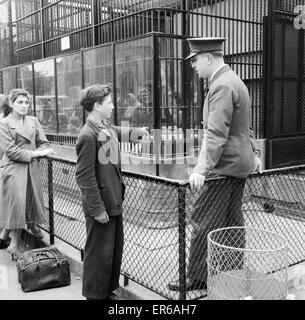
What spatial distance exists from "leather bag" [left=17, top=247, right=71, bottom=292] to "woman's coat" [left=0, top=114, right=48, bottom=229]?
2.83 ft

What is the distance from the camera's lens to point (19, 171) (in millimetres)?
5395

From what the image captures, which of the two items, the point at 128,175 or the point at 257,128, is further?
the point at 257,128

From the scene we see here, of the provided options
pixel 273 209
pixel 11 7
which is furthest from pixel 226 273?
pixel 11 7

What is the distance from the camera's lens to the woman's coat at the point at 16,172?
5.23 meters

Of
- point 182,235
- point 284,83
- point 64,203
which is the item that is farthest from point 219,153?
point 284,83

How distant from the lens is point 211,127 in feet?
11.7

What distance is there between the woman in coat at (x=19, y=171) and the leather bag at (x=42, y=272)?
31.3 inches

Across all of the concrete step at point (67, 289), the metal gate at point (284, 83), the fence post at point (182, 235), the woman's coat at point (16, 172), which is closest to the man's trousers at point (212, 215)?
the fence post at point (182, 235)

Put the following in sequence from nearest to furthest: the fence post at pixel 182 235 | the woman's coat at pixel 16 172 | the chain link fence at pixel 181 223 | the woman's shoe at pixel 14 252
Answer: the fence post at pixel 182 235 < the chain link fence at pixel 181 223 < the woman's coat at pixel 16 172 < the woman's shoe at pixel 14 252

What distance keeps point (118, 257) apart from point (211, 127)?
134cm

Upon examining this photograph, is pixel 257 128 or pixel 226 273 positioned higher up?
pixel 257 128

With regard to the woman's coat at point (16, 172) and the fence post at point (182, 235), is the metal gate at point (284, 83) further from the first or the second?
the fence post at point (182, 235)

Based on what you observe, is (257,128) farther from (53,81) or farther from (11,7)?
(11,7)

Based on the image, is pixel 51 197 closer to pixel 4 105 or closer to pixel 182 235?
pixel 4 105
